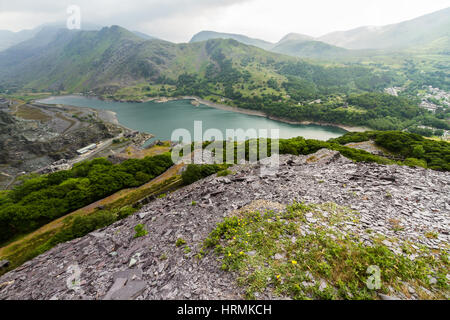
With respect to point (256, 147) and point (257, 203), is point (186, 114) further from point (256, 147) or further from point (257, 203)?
point (257, 203)

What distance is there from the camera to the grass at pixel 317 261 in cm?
636

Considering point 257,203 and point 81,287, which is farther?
point 257,203

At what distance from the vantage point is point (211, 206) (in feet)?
46.4

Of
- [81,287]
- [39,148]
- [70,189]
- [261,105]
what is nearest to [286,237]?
[81,287]

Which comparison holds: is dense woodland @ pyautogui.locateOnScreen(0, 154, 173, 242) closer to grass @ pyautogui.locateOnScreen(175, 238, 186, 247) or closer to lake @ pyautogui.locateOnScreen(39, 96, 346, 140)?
grass @ pyautogui.locateOnScreen(175, 238, 186, 247)

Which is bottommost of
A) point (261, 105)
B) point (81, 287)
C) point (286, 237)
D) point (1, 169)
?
point (1, 169)

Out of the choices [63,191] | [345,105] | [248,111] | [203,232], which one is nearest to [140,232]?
[203,232]

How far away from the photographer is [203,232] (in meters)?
11.3

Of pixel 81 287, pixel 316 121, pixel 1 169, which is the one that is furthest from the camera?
pixel 316 121

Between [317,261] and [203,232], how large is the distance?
647 cm

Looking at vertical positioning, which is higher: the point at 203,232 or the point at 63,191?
the point at 203,232

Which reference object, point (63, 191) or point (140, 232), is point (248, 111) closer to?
point (63, 191)
